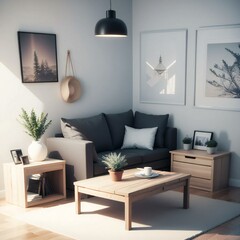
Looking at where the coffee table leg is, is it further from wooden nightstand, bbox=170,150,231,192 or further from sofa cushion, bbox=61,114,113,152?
wooden nightstand, bbox=170,150,231,192

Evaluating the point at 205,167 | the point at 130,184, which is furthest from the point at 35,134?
the point at 205,167

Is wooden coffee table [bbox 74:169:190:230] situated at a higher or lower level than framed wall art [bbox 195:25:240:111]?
lower

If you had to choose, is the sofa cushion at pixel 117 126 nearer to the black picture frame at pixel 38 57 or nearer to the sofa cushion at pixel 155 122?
the sofa cushion at pixel 155 122

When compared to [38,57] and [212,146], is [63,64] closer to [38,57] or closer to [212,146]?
[38,57]

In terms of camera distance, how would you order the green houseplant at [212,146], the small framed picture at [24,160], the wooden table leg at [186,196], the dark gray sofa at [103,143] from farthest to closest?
the green houseplant at [212,146] < the dark gray sofa at [103,143] < the small framed picture at [24,160] < the wooden table leg at [186,196]

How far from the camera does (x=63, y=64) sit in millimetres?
5516

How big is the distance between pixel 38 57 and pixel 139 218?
233 centimetres

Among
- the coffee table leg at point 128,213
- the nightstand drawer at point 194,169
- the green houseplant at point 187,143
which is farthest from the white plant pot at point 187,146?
the coffee table leg at point 128,213

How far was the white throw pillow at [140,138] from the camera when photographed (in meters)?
5.71

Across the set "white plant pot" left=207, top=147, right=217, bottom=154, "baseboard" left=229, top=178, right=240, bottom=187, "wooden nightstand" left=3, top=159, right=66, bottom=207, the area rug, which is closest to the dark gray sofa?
"wooden nightstand" left=3, top=159, right=66, bottom=207

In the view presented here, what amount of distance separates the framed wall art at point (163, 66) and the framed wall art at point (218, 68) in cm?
28

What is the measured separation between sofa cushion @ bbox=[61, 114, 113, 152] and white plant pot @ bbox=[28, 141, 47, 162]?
521mm

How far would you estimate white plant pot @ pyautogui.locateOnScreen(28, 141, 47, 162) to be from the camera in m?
4.76

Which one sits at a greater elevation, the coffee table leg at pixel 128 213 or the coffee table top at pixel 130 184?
the coffee table top at pixel 130 184
